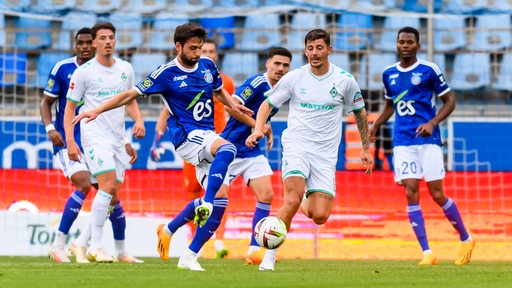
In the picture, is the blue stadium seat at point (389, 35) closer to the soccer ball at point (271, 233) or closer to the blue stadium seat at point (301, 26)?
the blue stadium seat at point (301, 26)

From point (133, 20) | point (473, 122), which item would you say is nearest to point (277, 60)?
point (473, 122)

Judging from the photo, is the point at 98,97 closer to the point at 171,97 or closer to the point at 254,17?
the point at 171,97

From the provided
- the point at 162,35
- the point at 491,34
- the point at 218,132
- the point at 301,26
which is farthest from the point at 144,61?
the point at 218,132

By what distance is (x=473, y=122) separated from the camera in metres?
16.7

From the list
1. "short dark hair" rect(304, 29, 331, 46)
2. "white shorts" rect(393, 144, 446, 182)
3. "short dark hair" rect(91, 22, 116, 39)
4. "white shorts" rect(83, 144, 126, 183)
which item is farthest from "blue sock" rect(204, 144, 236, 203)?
"white shorts" rect(393, 144, 446, 182)

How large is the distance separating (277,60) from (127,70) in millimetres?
1409

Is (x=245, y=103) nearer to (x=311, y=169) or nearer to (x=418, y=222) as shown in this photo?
(x=311, y=169)

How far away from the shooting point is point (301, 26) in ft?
63.3

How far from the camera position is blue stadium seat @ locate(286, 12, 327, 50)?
19.2 metres

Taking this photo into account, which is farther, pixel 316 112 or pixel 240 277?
pixel 316 112

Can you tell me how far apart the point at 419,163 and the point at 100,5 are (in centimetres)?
1051

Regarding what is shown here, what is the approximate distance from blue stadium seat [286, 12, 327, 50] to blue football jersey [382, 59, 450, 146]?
850 centimetres

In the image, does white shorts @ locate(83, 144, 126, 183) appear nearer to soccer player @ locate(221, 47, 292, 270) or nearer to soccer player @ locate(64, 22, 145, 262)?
soccer player @ locate(64, 22, 145, 262)

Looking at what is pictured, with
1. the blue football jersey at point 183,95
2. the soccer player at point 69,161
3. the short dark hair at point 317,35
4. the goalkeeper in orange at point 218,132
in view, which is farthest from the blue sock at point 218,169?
the goalkeeper in orange at point 218,132
